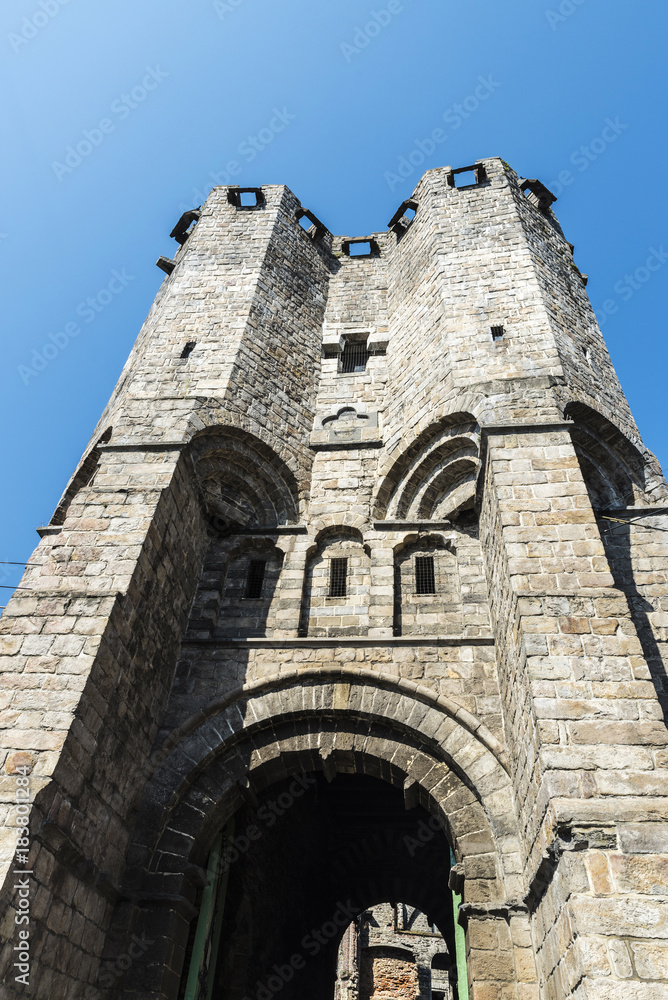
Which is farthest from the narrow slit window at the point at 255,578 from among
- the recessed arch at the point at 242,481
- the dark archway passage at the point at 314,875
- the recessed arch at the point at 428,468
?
the dark archway passage at the point at 314,875

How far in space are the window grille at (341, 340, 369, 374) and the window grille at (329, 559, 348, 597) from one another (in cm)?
370

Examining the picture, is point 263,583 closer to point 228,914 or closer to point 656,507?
point 228,914

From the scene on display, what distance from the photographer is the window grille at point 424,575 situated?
6.94 m

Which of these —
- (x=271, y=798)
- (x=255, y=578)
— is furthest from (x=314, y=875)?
(x=255, y=578)

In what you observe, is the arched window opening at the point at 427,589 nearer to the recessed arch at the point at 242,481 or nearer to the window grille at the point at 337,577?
the window grille at the point at 337,577

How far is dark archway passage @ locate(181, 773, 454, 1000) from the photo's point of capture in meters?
7.57

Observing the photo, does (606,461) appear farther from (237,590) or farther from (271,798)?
(271,798)

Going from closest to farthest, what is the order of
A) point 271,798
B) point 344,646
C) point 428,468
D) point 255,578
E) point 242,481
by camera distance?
point 344,646 → point 255,578 → point 428,468 → point 242,481 → point 271,798

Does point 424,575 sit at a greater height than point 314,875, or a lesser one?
greater

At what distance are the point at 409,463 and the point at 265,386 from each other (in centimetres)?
225

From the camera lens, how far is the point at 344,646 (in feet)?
20.9

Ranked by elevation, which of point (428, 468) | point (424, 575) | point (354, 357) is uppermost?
point (354, 357)

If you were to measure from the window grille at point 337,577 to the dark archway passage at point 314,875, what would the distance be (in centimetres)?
275

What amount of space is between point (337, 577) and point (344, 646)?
1.03 meters
